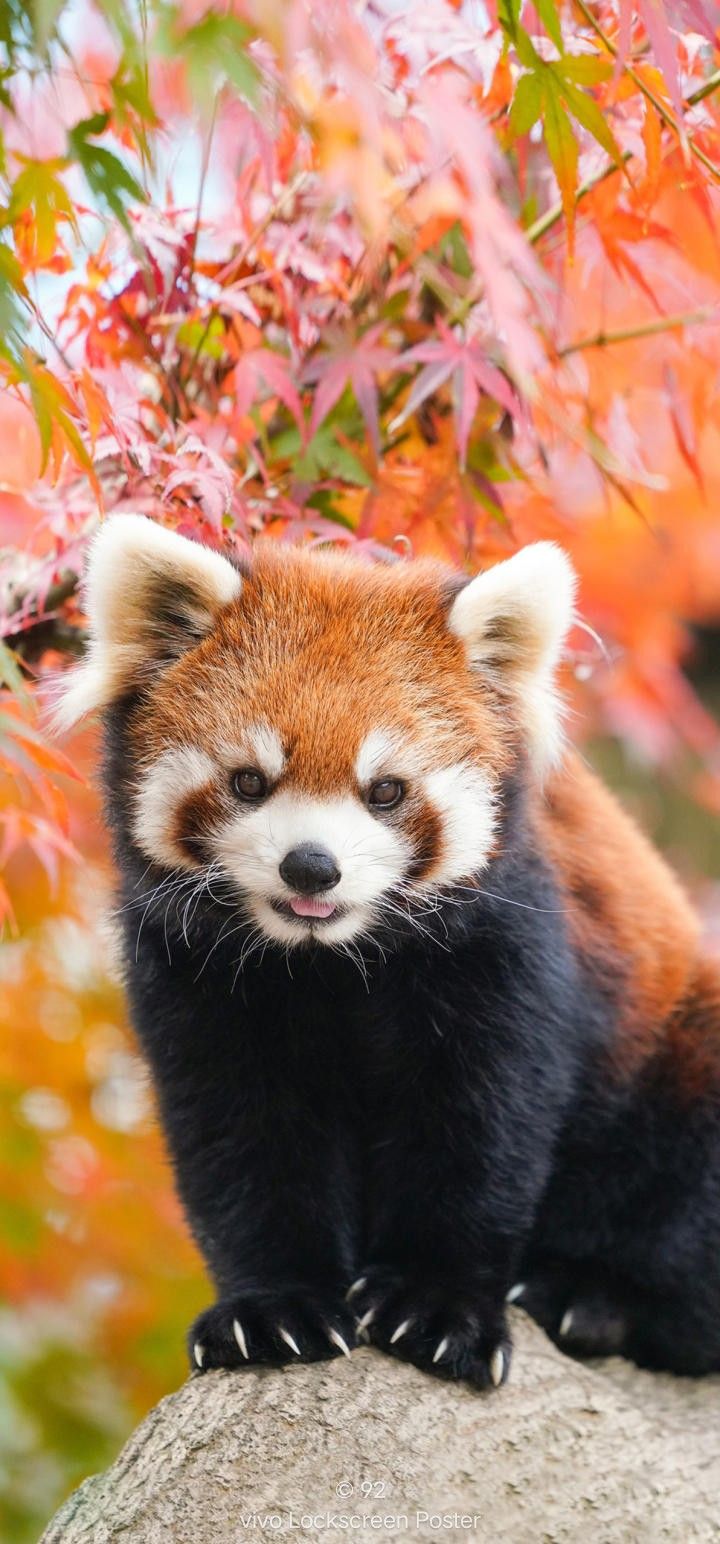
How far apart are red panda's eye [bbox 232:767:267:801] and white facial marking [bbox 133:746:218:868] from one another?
0.04 meters

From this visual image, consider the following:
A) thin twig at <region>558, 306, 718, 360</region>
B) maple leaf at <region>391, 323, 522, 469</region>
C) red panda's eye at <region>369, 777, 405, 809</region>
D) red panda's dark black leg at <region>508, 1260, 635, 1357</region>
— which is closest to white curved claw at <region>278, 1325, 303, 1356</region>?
red panda's dark black leg at <region>508, 1260, 635, 1357</region>

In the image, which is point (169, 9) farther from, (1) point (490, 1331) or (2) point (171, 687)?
(1) point (490, 1331)

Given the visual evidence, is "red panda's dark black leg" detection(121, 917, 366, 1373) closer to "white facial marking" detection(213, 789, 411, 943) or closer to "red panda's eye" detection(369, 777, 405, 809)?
"white facial marking" detection(213, 789, 411, 943)

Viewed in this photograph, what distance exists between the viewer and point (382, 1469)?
2.42 metres

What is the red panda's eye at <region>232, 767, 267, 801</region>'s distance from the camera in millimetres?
2496

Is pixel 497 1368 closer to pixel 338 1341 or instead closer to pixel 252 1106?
pixel 338 1341

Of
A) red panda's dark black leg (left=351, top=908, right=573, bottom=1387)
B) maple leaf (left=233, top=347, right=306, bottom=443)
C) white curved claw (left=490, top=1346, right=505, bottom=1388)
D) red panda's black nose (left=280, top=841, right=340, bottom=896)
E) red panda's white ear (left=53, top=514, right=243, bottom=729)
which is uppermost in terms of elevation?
maple leaf (left=233, top=347, right=306, bottom=443)

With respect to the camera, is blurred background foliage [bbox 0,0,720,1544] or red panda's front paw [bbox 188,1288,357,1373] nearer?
blurred background foliage [bbox 0,0,720,1544]

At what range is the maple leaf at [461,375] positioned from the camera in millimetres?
2738

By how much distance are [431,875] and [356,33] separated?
1305mm

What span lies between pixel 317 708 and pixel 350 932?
1.23ft

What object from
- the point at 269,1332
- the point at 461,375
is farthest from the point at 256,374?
the point at 269,1332

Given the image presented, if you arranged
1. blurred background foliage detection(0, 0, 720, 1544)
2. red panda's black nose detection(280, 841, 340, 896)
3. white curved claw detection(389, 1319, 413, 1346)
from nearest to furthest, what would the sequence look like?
blurred background foliage detection(0, 0, 720, 1544) → red panda's black nose detection(280, 841, 340, 896) → white curved claw detection(389, 1319, 413, 1346)

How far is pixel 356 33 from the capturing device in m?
1.92
